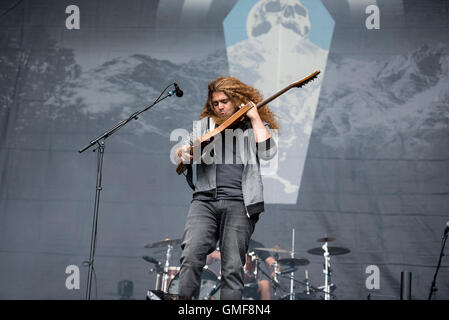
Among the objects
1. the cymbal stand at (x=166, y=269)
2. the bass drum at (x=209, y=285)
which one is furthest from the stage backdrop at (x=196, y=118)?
the bass drum at (x=209, y=285)

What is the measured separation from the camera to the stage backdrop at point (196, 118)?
4.46 metres

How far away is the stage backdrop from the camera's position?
4.46 m

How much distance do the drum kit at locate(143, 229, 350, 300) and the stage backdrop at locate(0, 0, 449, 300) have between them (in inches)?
1.9

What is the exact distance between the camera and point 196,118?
481 cm

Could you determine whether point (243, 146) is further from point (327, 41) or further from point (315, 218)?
point (327, 41)

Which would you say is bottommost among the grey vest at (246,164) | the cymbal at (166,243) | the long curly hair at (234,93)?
the cymbal at (166,243)

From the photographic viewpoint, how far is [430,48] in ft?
15.4

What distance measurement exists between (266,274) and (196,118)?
159 cm

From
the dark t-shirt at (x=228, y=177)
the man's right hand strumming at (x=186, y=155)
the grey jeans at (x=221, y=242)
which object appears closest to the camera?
the grey jeans at (x=221, y=242)

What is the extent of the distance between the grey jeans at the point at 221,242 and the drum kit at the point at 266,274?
6.28 feet

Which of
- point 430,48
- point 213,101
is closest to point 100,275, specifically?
point 213,101

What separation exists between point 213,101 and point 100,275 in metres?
2.44

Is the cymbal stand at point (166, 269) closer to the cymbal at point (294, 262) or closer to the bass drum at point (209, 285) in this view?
the bass drum at point (209, 285)
